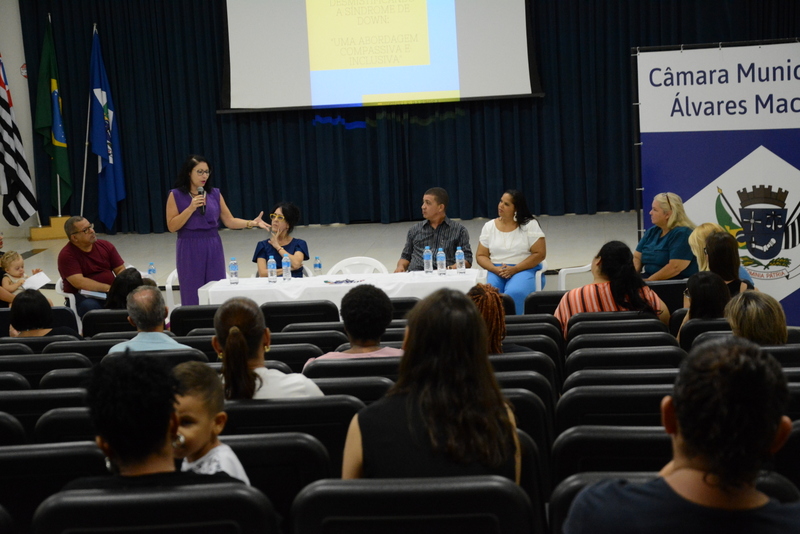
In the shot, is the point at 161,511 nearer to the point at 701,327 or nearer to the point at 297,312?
the point at 701,327

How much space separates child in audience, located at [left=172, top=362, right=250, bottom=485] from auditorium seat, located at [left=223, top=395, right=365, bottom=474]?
231 mm

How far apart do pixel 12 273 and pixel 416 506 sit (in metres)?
5.80

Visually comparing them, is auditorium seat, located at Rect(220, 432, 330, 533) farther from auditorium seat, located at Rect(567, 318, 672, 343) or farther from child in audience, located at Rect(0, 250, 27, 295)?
child in audience, located at Rect(0, 250, 27, 295)

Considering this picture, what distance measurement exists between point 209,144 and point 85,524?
1167 cm

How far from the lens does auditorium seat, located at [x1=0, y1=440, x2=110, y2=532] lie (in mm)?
2035

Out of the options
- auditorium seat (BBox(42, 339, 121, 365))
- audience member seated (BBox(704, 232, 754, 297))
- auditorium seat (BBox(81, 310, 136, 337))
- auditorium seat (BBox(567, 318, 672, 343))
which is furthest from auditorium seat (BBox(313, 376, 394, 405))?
auditorium seat (BBox(81, 310, 136, 337))

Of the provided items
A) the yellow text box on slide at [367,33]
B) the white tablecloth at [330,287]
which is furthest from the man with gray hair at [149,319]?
the yellow text box on slide at [367,33]

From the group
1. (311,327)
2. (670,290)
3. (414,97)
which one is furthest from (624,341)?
(414,97)

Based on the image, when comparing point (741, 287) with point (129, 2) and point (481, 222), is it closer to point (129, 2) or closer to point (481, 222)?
point (481, 222)

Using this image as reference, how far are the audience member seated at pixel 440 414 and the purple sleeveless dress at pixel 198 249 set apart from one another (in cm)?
490

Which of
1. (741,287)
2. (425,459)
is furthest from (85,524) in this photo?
(741,287)

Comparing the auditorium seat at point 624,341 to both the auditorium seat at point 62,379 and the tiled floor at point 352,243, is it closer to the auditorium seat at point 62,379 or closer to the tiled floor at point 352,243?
the auditorium seat at point 62,379

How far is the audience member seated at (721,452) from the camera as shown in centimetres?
121

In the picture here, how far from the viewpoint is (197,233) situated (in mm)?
6676
